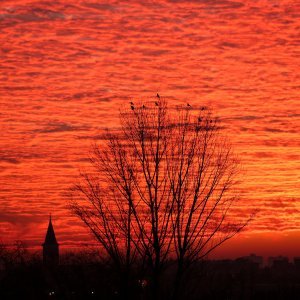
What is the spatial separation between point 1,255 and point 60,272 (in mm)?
13314

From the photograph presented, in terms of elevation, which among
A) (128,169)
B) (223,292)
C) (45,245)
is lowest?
(223,292)

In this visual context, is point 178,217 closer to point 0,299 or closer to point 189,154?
point 189,154

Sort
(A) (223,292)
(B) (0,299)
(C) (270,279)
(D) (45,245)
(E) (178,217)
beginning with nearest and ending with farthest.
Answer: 1. (E) (178,217)
2. (A) (223,292)
3. (B) (0,299)
4. (C) (270,279)
5. (D) (45,245)

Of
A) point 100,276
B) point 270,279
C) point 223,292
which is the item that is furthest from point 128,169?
point 270,279

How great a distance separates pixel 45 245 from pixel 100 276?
114749 millimetres

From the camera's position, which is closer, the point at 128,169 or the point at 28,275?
the point at 128,169

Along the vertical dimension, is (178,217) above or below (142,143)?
below

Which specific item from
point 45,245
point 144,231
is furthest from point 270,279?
point 45,245

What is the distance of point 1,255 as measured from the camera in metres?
80.9

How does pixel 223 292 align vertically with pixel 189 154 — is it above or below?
below

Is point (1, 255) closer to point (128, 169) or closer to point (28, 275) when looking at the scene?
point (28, 275)

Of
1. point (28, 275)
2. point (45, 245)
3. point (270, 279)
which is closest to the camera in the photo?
point (28, 275)

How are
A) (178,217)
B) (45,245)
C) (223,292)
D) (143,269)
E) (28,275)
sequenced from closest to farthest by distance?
1. (178,217)
2. (143,269)
3. (223,292)
4. (28,275)
5. (45,245)

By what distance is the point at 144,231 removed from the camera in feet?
85.1
